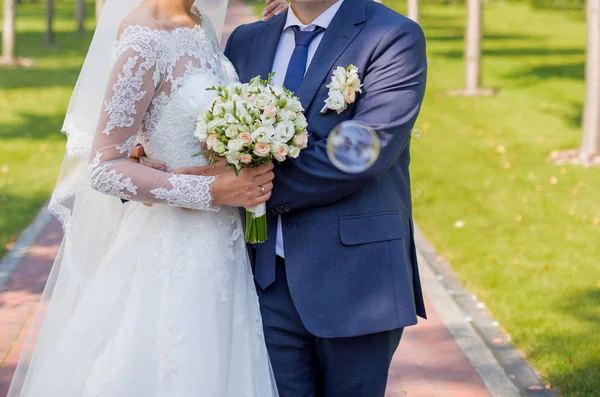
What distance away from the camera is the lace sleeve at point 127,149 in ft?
10.0

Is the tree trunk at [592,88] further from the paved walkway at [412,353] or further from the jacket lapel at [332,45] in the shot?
the jacket lapel at [332,45]

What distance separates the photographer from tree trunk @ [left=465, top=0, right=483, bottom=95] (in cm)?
→ 1609

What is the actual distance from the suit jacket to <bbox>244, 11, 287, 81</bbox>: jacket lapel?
0.77ft

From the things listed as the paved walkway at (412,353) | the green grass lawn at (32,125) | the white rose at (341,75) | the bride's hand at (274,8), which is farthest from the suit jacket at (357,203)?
the green grass lawn at (32,125)

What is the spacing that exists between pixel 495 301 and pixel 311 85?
3.93 meters

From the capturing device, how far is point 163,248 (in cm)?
324

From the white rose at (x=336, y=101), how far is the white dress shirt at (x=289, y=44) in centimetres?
27

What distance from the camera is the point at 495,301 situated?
6570 millimetres

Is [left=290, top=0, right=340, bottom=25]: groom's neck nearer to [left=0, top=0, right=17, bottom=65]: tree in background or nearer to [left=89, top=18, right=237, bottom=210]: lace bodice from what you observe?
[left=89, top=18, right=237, bottom=210]: lace bodice

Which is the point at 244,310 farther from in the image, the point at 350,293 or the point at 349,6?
the point at 349,6

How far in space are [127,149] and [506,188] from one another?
289 inches

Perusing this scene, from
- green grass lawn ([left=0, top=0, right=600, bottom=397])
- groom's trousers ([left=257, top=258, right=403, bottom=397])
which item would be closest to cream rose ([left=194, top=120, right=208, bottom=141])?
groom's trousers ([left=257, top=258, right=403, bottom=397])

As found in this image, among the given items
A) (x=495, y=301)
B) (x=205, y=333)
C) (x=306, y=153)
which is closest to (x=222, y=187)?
(x=306, y=153)

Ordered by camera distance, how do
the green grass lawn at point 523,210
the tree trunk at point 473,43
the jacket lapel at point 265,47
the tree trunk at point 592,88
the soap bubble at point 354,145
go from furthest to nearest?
the tree trunk at point 473,43, the tree trunk at point 592,88, the green grass lawn at point 523,210, the jacket lapel at point 265,47, the soap bubble at point 354,145
